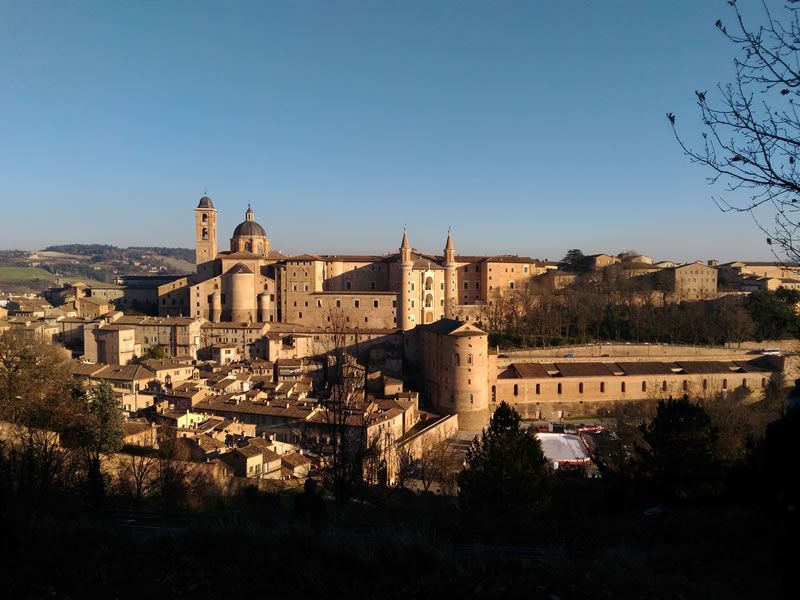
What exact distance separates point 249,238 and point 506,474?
1485 inches

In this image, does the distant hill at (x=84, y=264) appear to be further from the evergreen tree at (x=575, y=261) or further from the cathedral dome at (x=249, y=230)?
the evergreen tree at (x=575, y=261)

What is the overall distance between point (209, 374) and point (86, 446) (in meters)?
15.7

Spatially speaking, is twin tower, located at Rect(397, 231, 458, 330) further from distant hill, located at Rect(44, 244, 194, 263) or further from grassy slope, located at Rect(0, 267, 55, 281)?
distant hill, located at Rect(44, 244, 194, 263)

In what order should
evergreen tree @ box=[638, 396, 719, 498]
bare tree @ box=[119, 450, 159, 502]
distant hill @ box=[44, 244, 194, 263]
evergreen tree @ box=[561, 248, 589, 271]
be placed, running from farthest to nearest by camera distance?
distant hill @ box=[44, 244, 194, 263]
evergreen tree @ box=[561, 248, 589, 271]
bare tree @ box=[119, 450, 159, 502]
evergreen tree @ box=[638, 396, 719, 498]

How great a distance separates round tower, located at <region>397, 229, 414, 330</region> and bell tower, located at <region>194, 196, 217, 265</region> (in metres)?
15.8

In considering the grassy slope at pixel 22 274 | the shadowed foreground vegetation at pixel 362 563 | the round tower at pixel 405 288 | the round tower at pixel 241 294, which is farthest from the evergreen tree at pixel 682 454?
the grassy slope at pixel 22 274

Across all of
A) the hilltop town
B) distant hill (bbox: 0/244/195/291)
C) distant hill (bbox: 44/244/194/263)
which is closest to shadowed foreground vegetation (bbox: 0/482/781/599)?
the hilltop town

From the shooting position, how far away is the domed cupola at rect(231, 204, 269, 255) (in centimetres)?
4641

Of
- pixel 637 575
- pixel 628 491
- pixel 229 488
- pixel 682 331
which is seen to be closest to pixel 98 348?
pixel 229 488

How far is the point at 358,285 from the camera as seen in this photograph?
4319 centimetres

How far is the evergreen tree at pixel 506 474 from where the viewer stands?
12062mm

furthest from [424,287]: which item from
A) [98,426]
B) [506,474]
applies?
[506,474]

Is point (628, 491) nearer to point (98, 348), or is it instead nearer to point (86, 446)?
point (86, 446)

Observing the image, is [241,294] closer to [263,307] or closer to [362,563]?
[263,307]
